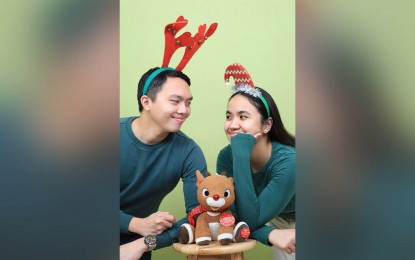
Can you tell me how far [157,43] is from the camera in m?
1.96

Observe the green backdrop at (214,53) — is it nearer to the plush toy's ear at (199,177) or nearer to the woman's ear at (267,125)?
the woman's ear at (267,125)

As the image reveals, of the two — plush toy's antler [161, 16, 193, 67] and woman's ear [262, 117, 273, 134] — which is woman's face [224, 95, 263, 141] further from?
plush toy's antler [161, 16, 193, 67]

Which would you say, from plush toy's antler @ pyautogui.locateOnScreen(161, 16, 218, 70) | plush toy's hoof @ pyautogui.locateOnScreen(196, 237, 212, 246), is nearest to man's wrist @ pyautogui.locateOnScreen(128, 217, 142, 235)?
plush toy's hoof @ pyautogui.locateOnScreen(196, 237, 212, 246)

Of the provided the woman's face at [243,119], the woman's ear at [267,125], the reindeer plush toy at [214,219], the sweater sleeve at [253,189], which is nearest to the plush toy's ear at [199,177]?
the reindeer plush toy at [214,219]

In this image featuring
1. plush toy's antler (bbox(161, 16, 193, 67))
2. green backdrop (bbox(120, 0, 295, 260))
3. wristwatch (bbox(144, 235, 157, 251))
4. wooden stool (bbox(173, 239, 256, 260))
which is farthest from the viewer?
green backdrop (bbox(120, 0, 295, 260))

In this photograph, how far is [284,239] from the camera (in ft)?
4.81

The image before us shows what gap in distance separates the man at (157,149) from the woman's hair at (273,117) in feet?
0.72

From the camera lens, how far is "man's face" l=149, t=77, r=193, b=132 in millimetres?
1633

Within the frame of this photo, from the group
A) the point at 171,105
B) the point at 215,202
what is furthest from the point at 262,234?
the point at 171,105
